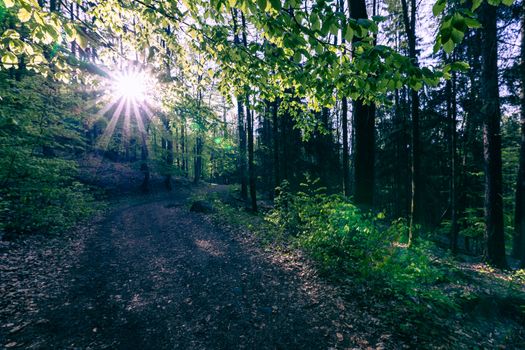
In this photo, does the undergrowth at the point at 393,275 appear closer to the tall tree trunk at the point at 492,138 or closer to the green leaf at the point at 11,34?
the tall tree trunk at the point at 492,138

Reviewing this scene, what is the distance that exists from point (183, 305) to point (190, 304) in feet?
0.46

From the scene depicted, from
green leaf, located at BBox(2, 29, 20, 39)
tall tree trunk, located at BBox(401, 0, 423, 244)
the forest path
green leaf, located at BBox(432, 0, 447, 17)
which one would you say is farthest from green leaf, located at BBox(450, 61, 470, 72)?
tall tree trunk, located at BBox(401, 0, 423, 244)

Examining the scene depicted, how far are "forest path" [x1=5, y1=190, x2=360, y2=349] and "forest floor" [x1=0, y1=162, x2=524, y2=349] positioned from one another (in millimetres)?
20

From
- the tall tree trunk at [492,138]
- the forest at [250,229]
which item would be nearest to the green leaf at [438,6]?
the forest at [250,229]

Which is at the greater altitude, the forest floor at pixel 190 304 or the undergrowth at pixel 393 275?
the undergrowth at pixel 393 275

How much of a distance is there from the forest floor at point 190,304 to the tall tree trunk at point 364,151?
7.99ft

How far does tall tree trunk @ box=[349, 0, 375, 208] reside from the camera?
631cm

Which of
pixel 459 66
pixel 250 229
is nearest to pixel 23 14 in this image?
pixel 459 66

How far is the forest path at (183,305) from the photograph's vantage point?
154 inches

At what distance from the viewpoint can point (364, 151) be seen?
21.0 feet

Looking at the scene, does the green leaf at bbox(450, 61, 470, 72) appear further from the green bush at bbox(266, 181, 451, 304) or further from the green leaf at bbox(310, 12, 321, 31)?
the green bush at bbox(266, 181, 451, 304)

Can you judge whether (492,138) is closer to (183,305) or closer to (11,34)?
(183,305)

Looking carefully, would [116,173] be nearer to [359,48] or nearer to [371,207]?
[371,207]

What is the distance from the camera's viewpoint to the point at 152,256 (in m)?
7.75
